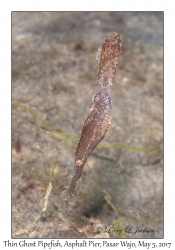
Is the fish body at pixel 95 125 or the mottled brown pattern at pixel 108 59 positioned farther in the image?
the fish body at pixel 95 125

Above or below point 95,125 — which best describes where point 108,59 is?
above

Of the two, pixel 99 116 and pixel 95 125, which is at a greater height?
pixel 99 116

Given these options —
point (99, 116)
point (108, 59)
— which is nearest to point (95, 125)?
point (99, 116)

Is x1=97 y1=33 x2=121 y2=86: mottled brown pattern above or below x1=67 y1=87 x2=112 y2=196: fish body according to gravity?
above

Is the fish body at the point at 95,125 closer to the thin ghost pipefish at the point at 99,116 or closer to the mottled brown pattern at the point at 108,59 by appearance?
A: the thin ghost pipefish at the point at 99,116

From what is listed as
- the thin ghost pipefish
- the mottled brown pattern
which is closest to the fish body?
the thin ghost pipefish

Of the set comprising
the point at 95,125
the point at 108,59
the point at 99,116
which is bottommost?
the point at 95,125

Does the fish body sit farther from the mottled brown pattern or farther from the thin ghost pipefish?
the mottled brown pattern

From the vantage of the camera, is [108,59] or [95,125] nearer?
[108,59]

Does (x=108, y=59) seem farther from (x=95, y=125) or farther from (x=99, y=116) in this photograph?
(x=95, y=125)

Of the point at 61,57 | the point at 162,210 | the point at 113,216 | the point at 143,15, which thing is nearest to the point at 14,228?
the point at 113,216

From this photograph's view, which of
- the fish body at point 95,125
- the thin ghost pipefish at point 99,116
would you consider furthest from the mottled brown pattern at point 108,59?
the fish body at point 95,125
